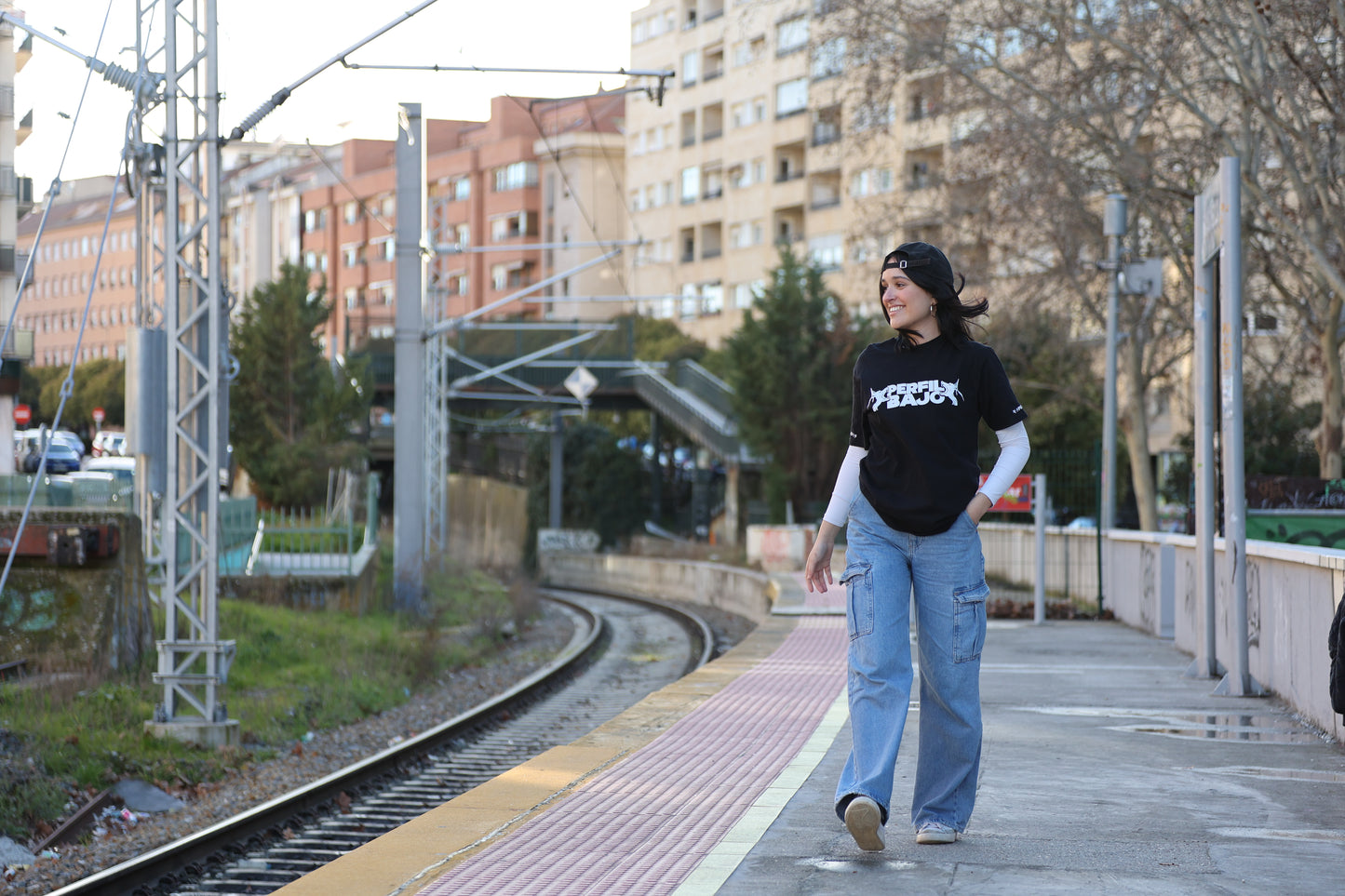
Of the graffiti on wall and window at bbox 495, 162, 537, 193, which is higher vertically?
window at bbox 495, 162, 537, 193

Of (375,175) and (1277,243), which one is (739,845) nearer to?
(1277,243)

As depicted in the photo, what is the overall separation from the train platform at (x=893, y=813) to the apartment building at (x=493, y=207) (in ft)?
244

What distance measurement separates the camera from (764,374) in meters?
46.9

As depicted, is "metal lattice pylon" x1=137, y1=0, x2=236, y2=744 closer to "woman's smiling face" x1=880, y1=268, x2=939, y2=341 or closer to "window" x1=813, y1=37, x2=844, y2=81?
"woman's smiling face" x1=880, y1=268, x2=939, y2=341

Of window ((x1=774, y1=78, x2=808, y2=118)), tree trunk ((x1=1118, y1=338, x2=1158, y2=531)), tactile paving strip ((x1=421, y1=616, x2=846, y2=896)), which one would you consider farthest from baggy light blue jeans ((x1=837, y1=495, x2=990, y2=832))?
window ((x1=774, y1=78, x2=808, y2=118))

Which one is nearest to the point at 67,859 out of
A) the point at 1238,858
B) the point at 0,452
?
the point at 1238,858

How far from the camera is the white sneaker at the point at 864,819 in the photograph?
539 cm

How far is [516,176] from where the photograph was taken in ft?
314

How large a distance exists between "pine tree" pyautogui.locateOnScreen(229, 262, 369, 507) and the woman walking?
3491 centimetres

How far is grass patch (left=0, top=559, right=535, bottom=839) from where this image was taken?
1192 centimetres

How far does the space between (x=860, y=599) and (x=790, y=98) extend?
7347cm

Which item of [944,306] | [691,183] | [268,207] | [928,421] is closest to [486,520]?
[691,183]

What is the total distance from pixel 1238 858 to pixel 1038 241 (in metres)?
24.4

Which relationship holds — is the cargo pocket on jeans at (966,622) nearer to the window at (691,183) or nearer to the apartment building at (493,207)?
the apartment building at (493,207)
